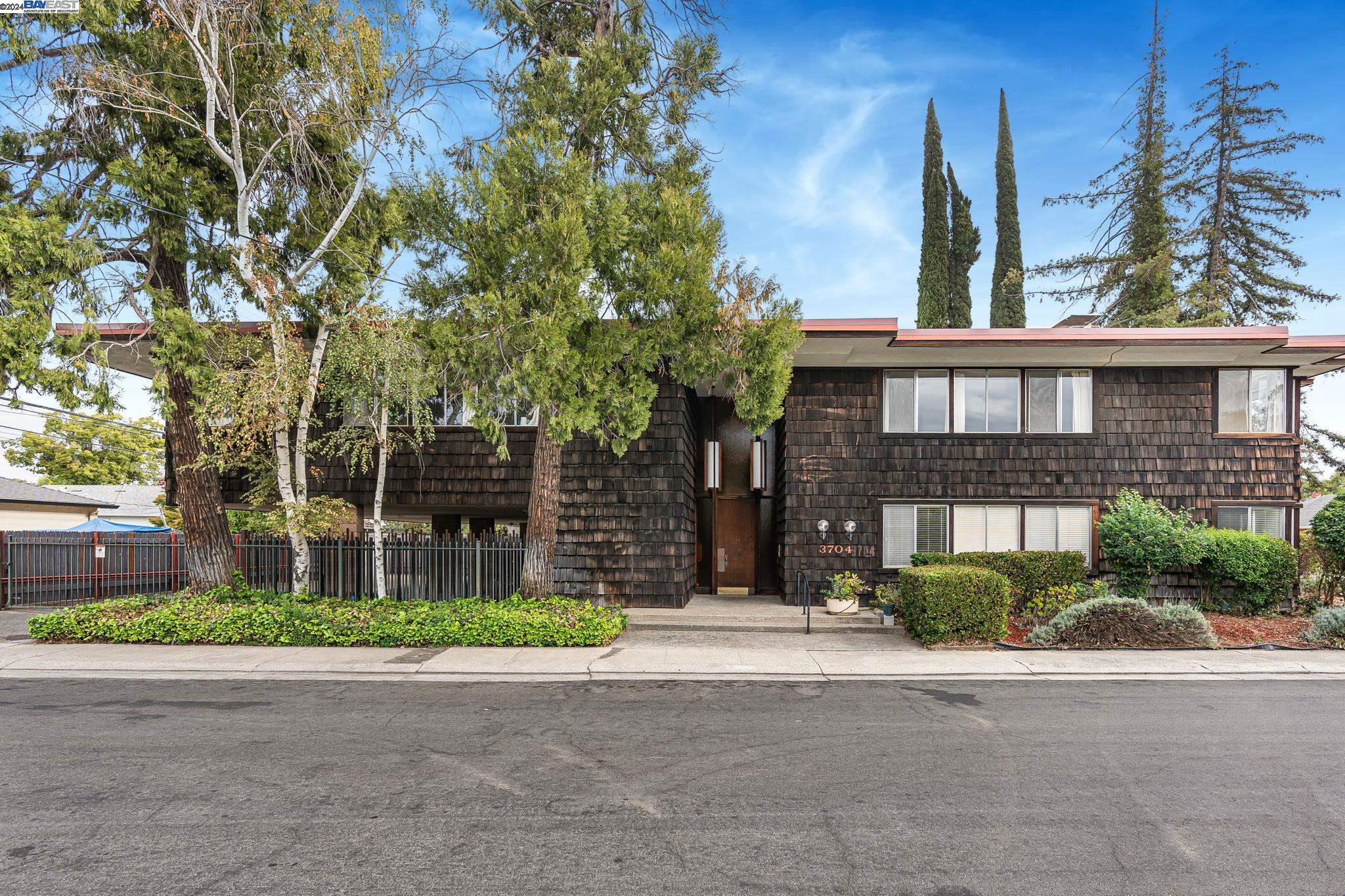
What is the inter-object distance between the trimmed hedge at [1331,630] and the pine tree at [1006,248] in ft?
52.7

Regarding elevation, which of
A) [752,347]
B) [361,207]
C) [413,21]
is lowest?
[752,347]

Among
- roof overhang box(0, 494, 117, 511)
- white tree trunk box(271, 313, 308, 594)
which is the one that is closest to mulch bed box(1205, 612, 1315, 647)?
white tree trunk box(271, 313, 308, 594)

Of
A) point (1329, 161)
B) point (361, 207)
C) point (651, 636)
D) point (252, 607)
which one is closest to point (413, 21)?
point (361, 207)

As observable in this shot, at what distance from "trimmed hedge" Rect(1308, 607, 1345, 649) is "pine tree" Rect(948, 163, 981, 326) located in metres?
16.0

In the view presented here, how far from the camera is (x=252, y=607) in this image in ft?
31.4

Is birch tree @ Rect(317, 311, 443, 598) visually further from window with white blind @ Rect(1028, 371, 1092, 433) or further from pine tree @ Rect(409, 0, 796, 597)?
window with white blind @ Rect(1028, 371, 1092, 433)

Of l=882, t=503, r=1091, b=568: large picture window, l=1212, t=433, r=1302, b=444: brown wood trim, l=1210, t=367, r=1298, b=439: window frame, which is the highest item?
l=1210, t=367, r=1298, b=439: window frame

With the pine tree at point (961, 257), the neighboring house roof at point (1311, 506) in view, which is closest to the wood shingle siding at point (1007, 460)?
the neighboring house roof at point (1311, 506)

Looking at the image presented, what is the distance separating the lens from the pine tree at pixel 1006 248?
944 inches

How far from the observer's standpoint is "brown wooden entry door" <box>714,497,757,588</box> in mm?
14750

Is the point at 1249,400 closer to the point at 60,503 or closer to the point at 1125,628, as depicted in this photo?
the point at 1125,628

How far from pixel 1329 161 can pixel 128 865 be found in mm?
32254

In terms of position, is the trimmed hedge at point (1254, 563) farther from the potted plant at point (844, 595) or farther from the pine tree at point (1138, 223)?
the pine tree at point (1138, 223)

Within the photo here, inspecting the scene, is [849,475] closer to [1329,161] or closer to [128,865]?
[128,865]
